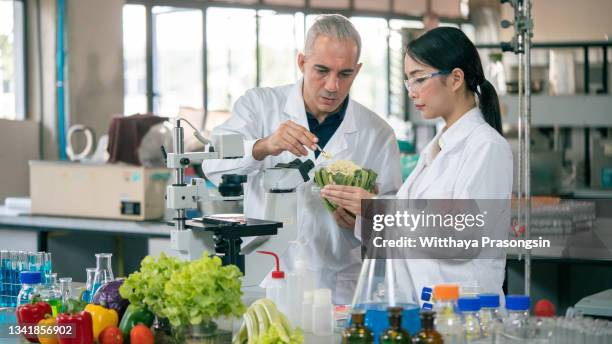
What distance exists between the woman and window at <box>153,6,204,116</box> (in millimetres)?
8644

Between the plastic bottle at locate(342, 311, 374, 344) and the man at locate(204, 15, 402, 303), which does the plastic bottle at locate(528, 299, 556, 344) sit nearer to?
the plastic bottle at locate(342, 311, 374, 344)

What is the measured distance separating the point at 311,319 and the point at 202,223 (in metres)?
0.50

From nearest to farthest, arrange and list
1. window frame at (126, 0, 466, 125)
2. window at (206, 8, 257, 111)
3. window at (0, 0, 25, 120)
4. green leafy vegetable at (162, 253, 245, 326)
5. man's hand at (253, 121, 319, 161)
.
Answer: green leafy vegetable at (162, 253, 245, 326)
man's hand at (253, 121, 319, 161)
window at (0, 0, 25, 120)
window frame at (126, 0, 466, 125)
window at (206, 8, 257, 111)

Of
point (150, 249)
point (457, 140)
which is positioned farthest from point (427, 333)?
point (150, 249)

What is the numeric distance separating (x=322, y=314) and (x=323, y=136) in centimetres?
115

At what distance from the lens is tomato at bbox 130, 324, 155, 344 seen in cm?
229

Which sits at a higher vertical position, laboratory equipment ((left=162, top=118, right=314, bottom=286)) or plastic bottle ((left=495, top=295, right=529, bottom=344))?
laboratory equipment ((left=162, top=118, right=314, bottom=286))

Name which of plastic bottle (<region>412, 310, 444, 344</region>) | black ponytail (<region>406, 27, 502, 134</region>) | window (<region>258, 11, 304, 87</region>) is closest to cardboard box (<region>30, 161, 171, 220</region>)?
black ponytail (<region>406, 27, 502, 134</region>)

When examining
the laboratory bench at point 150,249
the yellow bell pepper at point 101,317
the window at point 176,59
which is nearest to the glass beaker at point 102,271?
the yellow bell pepper at point 101,317

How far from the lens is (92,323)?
7.79 feet

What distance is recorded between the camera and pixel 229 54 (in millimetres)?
12086

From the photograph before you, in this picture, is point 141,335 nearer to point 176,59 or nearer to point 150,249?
point 150,249

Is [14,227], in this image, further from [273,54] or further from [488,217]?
[273,54]

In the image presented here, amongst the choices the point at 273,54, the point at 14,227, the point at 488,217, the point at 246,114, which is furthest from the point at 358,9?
the point at 488,217
